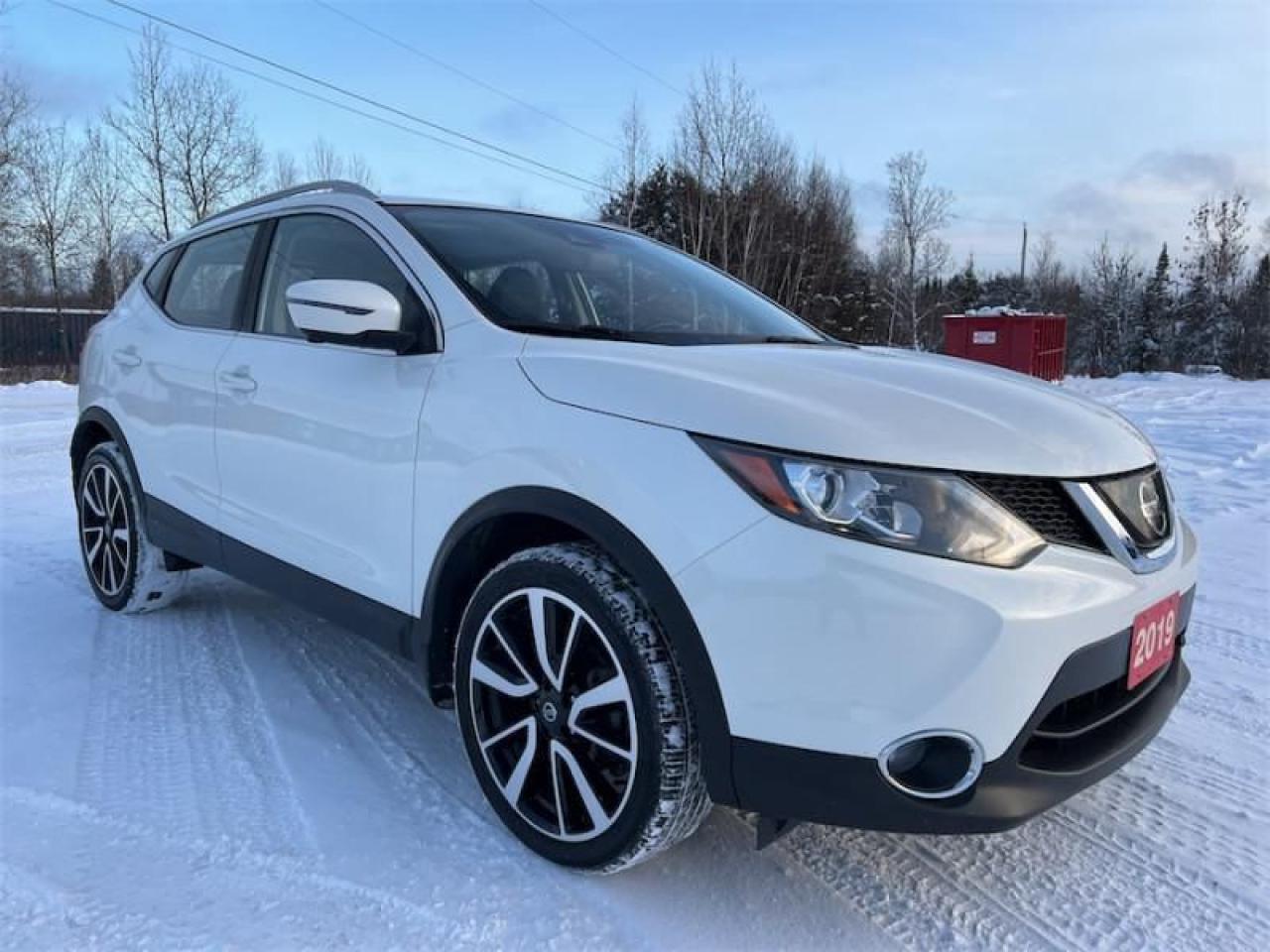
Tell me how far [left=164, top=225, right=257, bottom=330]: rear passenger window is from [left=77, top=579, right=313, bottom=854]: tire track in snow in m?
1.27

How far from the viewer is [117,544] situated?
157 inches

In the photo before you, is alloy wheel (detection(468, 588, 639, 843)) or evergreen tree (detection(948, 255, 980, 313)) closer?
alloy wheel (detection(468, 588, 639, 843))

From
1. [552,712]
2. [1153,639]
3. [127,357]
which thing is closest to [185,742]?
[552,712]

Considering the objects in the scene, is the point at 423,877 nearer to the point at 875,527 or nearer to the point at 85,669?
the point at 875,527

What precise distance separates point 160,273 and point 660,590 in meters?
3.31

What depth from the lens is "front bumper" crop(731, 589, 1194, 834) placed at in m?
1.71

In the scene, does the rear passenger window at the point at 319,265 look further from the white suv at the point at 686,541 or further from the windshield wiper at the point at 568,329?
the windshield wiper at the point at 568,329

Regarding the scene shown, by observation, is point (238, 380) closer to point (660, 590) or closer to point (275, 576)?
point (275, 576)

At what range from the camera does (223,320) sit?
11.1ft

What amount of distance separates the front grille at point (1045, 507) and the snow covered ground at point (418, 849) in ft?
2.79

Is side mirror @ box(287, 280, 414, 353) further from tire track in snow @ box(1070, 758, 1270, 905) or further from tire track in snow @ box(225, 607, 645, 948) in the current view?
tire track in snow @ box(1070, 758, 1270, 905)

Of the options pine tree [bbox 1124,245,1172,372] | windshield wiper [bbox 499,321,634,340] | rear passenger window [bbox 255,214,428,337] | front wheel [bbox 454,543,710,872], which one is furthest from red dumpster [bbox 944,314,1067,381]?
pine tree [bbox 1124,245,1172,372]

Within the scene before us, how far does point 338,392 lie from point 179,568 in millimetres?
1748

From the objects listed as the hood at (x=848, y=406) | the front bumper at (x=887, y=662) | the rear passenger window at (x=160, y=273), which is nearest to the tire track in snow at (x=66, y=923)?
the front bumper at (x=887, y=662)
